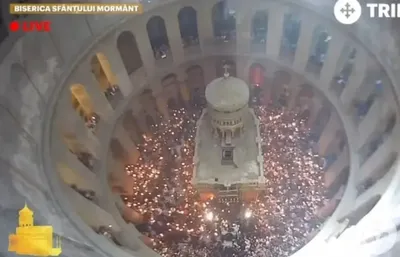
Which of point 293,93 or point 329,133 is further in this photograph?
point 293,93

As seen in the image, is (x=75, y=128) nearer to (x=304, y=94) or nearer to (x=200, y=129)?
(x=200, y=129)

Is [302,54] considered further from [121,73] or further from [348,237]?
[348,237]

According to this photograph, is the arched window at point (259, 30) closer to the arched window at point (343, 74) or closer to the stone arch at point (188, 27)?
the stone arch at point (188, 27)

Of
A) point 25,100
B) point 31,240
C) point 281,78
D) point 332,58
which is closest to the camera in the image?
point 31,240

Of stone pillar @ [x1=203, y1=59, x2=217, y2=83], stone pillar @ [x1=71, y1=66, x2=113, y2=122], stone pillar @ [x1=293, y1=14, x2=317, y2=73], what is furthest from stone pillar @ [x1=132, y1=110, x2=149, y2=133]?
stone pillar @ [x1=293, y1=14, x2=317, y2=73]

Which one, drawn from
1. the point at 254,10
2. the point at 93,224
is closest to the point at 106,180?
the point at 93,224

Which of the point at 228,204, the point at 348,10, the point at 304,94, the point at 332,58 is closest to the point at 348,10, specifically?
the point at 348,10
